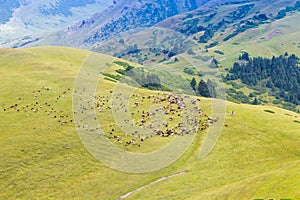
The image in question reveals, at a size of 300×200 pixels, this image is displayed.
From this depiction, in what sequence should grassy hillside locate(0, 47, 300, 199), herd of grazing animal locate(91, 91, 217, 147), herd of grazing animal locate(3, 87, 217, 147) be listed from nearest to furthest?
grassy hillside locate(0, 47, 300, 199)
herd of grazing animal locate(91, 91, 217, 147)
herd of grazing animal locate(3, 87, 217, 147)

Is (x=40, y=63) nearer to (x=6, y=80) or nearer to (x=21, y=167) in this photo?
(x=6, y=80)

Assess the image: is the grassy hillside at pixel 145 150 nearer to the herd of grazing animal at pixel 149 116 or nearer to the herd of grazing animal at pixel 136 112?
the herd of grazing animal at pixel 136 112

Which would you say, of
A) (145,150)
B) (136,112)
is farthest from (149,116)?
(145,150)

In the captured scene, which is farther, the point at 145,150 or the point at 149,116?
the point at 149,116

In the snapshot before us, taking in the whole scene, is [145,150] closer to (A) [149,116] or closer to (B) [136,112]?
(A) [149,116]

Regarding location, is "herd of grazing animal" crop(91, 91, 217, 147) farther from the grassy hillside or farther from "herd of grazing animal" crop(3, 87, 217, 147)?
the grassy hillside

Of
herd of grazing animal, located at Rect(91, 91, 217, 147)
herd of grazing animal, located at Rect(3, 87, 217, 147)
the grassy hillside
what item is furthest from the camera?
herd of grazing animal, located at Rect(3, 87, 217, 147)

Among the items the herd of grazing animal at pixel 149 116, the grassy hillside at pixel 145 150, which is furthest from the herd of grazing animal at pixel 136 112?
the grassy hillside at pixel 145 150

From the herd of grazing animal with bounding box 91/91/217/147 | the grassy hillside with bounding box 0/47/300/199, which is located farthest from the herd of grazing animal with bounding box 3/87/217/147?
the grassy hillside with bounding box 0/47/300/199
